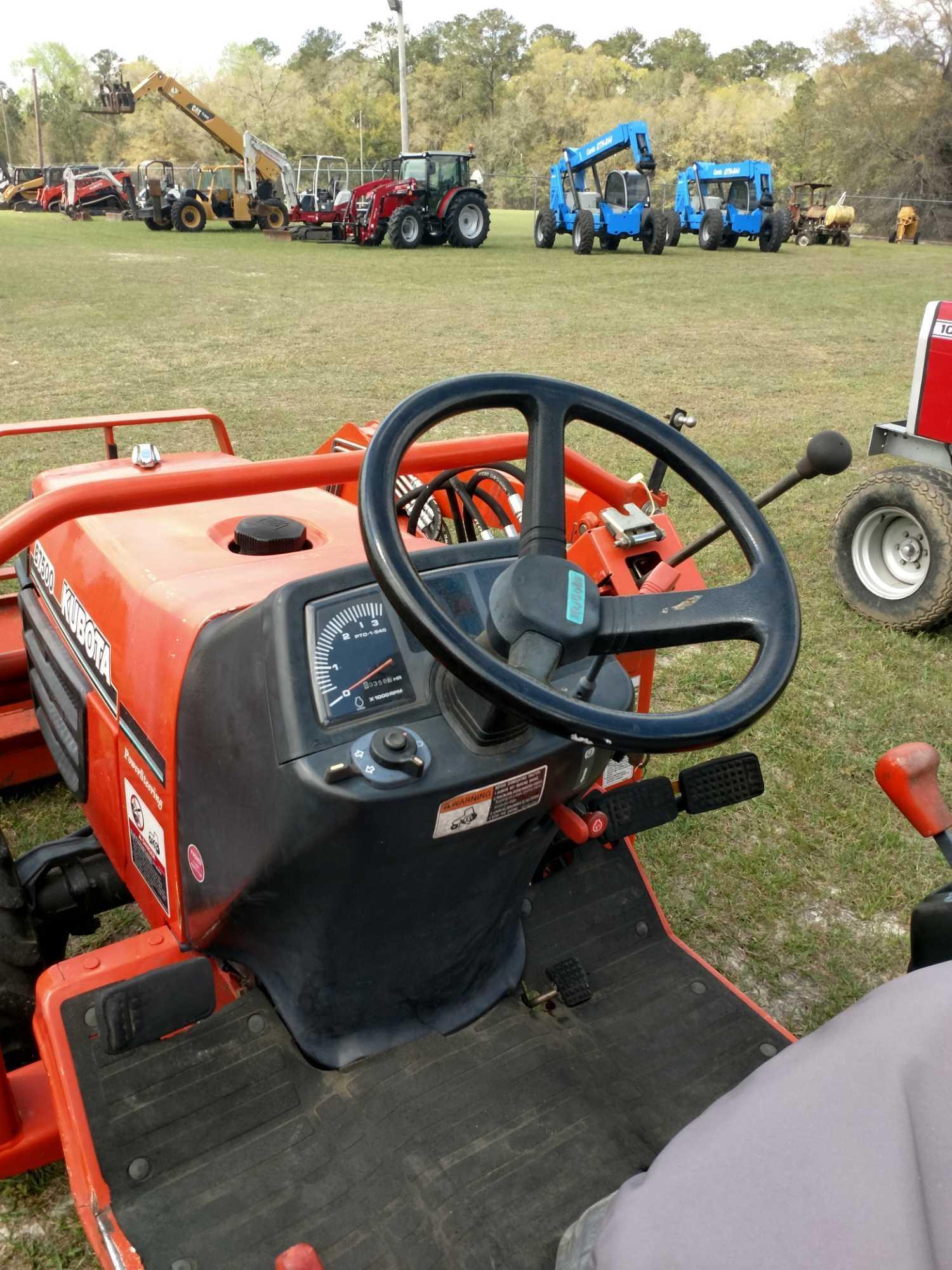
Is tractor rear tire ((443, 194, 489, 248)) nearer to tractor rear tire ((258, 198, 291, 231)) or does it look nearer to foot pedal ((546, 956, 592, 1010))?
tractor rear tire ((258, 198, 291, 231))

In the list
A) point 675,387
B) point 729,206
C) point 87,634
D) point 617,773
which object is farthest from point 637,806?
point 729,206

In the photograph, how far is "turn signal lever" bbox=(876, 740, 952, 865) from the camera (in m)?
1.58

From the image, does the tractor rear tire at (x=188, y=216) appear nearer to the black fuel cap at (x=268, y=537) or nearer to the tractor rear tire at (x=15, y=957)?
the black fuel cap at (x=268, y=537)

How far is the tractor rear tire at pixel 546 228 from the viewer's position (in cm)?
2055

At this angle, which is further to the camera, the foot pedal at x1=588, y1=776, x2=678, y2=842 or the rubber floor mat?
the foot pedal at x1=588, y1=776, x2=678, y2=842

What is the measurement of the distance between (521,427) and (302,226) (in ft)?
56.6

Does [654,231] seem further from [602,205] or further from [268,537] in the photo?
[268,537]

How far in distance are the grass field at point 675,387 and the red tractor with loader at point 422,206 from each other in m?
1.00

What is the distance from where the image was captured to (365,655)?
1.48 m

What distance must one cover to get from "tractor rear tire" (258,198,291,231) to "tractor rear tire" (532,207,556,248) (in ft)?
19.2


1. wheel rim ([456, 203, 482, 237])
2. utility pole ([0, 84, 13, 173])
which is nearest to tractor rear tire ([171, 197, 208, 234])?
wheel rim ([456, 203, 482, 237])

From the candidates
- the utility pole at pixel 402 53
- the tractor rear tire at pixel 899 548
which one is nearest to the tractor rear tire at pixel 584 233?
the utility pole at pixel 402 53

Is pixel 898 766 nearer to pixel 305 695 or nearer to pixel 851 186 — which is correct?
pixel 305 695

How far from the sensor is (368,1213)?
5.04 feet
